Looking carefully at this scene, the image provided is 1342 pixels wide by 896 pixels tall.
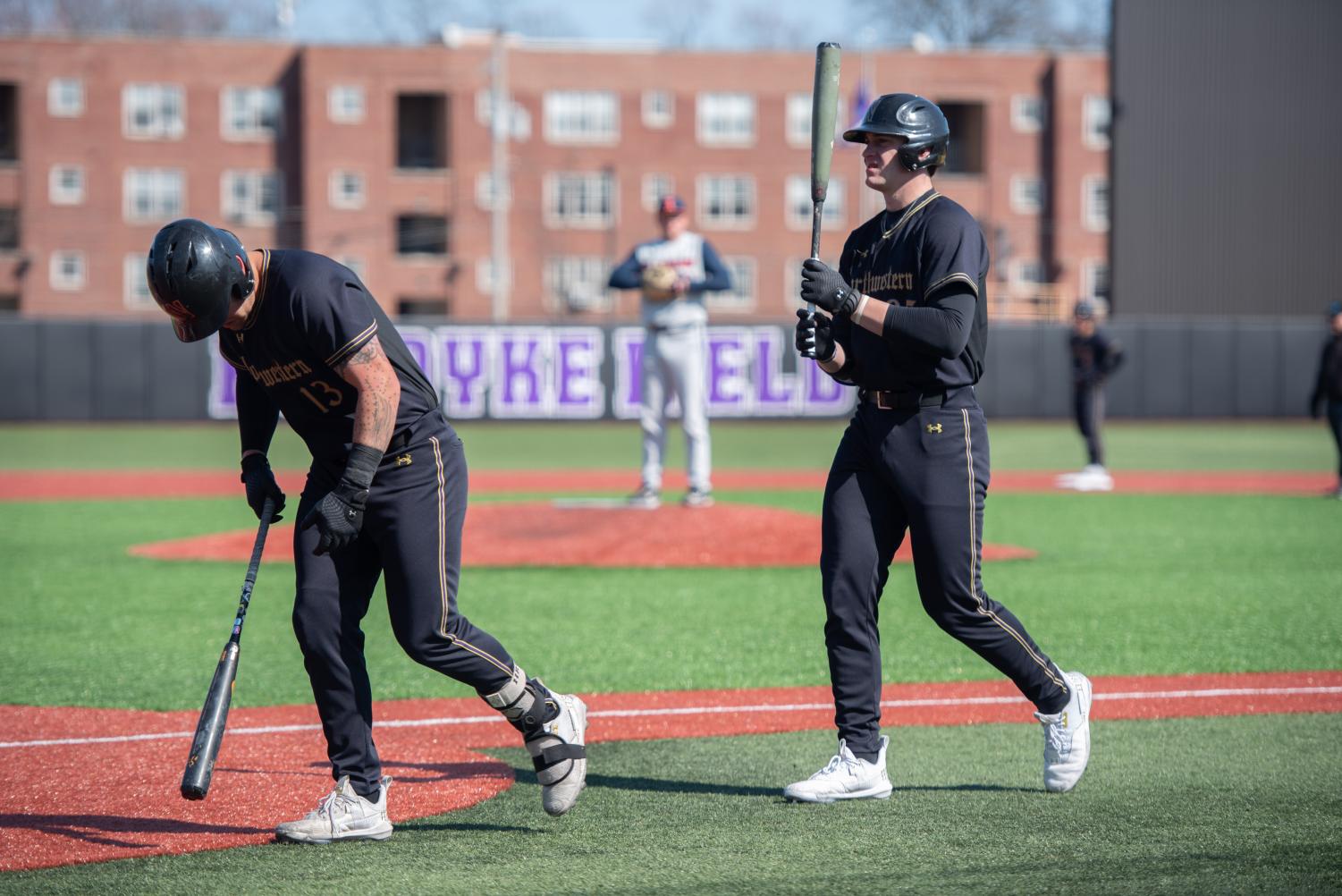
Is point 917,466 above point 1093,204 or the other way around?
the other way around

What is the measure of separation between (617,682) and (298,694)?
1.44m

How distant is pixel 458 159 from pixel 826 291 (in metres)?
54.6

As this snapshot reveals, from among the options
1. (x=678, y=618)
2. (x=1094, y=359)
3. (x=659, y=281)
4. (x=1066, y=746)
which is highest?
(x=659, y=281)

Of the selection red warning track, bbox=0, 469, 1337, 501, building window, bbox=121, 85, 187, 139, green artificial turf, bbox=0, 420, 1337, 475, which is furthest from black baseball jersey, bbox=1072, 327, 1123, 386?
building window, bbox=121, 85, 187, 139

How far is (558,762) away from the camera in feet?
16.0

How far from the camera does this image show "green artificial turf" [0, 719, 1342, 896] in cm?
424

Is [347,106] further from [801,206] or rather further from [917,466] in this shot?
[917,466]

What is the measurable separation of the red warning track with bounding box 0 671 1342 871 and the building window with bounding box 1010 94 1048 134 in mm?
55637

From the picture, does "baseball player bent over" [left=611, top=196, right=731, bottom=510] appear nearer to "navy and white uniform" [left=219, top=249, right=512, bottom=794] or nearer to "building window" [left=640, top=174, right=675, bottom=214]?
"navy and white uniform" [left=219, top=249, right=512, bottom=794]

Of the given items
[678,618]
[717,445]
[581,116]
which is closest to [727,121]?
[581,116]

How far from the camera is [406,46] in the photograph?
57.4 meters

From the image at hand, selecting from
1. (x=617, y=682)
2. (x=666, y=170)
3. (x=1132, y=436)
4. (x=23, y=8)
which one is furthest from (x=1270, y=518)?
(x=23, y=8)

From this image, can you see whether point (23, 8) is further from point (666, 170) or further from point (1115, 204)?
point (1115, 204)

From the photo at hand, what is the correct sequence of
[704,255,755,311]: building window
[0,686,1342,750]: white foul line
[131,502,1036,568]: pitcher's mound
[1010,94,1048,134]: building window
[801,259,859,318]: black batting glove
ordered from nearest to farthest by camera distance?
[801,259,859,318]: black batting glove, [0,686,1342,750]: white foul line, [131,502,1036,568]: pitcher's mound, [704,255,755,311]: building window, [1010,94,1048,134]: building window
